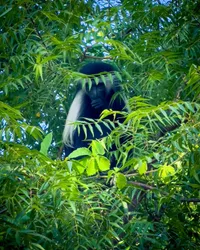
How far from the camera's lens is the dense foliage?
2393 millimetres

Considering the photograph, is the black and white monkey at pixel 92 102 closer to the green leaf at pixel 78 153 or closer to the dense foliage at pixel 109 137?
the dense foliage at pixel 109 137

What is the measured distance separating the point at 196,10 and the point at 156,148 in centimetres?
91

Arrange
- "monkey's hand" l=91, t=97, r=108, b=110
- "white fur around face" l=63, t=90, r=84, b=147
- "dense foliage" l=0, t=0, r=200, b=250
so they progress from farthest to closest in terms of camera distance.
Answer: "monkey's hand" l=91, t=97, r=108, b=110, "white fur around face" l=63, t=90, r=84, b=147, "dense foliage" l=0, t=0, r=200, b=250

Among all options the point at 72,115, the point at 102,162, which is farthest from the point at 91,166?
the point at 72,115

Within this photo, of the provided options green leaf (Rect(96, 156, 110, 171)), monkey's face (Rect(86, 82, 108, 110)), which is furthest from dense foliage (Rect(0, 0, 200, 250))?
monkey's face (Rect(86, 82, 108, 110))

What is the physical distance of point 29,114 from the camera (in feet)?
11.4

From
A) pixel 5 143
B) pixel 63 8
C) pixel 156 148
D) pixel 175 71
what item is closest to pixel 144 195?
pixel 156 148

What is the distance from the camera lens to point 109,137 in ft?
8.47

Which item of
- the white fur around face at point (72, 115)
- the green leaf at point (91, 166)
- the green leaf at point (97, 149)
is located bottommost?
the white fur around face at point (72, 115)

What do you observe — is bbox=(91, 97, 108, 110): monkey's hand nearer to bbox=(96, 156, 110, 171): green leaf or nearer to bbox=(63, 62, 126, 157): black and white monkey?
bbox=(63, 62, 126, 157): black and white monkey

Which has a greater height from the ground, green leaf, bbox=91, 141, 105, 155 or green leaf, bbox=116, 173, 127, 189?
green leaf, bbox=91, 141, 105, 155

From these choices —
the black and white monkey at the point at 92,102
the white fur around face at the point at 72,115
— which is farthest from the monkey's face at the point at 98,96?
the white fur around face at the point at 72,115

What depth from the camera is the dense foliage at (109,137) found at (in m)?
2.39

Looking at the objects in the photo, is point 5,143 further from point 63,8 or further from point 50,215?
point 63,8
